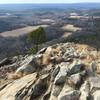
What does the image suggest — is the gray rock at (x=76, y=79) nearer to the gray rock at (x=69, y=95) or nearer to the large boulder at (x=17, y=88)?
the gray rock at (x=69, y=95)

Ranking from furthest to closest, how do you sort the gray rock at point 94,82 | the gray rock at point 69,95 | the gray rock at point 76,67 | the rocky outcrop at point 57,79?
the gray rock at point 76,67
the rocky outcrop at point 57,79
the gray rock at point 94,82
the gray rock at point 69,95

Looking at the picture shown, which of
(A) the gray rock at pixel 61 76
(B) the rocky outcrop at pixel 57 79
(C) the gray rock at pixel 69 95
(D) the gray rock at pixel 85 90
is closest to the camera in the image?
(D) the gray rock at pixel 85 90

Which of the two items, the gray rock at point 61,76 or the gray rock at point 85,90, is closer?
the gray rock at point 85,90

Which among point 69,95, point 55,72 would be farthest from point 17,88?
point 69,95

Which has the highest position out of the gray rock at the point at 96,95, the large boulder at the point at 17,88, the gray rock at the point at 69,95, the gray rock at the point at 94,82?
the gray rock at the point at 94,82

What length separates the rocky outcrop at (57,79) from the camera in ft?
85.0

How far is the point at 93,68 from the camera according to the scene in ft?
97.5

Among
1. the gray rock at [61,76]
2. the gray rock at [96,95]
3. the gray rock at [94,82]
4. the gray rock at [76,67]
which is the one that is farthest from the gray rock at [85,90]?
the gray rock at [76,67]

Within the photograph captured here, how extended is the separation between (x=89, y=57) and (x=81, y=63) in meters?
2.74

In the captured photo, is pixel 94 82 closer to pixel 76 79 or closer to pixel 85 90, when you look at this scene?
pixel 85 90

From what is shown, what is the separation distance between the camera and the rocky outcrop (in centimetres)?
2592

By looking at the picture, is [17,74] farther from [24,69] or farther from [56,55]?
[56,55]

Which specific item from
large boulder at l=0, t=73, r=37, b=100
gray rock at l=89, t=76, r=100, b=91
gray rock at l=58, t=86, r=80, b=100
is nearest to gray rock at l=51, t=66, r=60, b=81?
large boulder at l=0, t=73, r=37, b=100

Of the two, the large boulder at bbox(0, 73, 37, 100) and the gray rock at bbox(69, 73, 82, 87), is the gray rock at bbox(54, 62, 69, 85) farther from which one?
the large boulder at bbox(0, 73, 37, 100)
